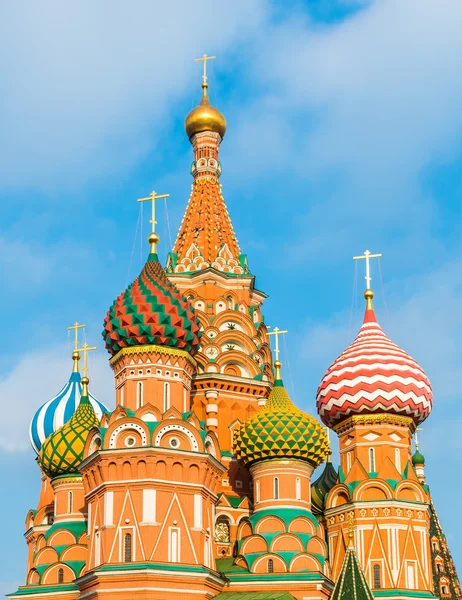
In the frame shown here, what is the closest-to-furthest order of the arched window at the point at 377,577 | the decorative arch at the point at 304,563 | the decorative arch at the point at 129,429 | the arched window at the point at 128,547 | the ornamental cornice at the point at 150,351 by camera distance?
the arched window at the point at 128,547
the decorative arch at the point at 129,429
the decorative arch at the point at 304,563
the ornamental cornice at the point at 150,351
the arched window at the point at 377,577

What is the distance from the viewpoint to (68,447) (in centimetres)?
2995

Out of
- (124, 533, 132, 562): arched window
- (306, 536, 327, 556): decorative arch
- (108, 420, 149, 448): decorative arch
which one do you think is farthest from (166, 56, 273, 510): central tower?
(124, 533, 132, 562): arched window

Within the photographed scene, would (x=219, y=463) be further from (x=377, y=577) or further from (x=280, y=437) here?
(x=377, y=577)

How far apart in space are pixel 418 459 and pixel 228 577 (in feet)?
39.0

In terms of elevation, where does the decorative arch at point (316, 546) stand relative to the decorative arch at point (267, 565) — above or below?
above

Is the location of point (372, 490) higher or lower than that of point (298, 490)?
higher

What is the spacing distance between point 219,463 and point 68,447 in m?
4.45

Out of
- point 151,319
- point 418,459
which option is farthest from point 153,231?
point 418,459

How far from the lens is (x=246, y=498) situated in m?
29.9

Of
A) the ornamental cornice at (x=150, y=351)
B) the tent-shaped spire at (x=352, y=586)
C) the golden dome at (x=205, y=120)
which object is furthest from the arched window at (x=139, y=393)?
the golden dome at (x=205, y=120)

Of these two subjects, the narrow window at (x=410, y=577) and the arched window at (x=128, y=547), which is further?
the narrow window at (x=410, y=577)

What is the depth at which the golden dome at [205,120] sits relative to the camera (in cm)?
3491

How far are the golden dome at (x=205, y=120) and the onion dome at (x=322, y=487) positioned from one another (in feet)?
31.3

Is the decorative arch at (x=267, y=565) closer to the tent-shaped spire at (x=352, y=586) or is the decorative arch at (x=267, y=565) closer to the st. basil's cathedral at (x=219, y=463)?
the st. basil's cathedral at (x=219, y=463)
